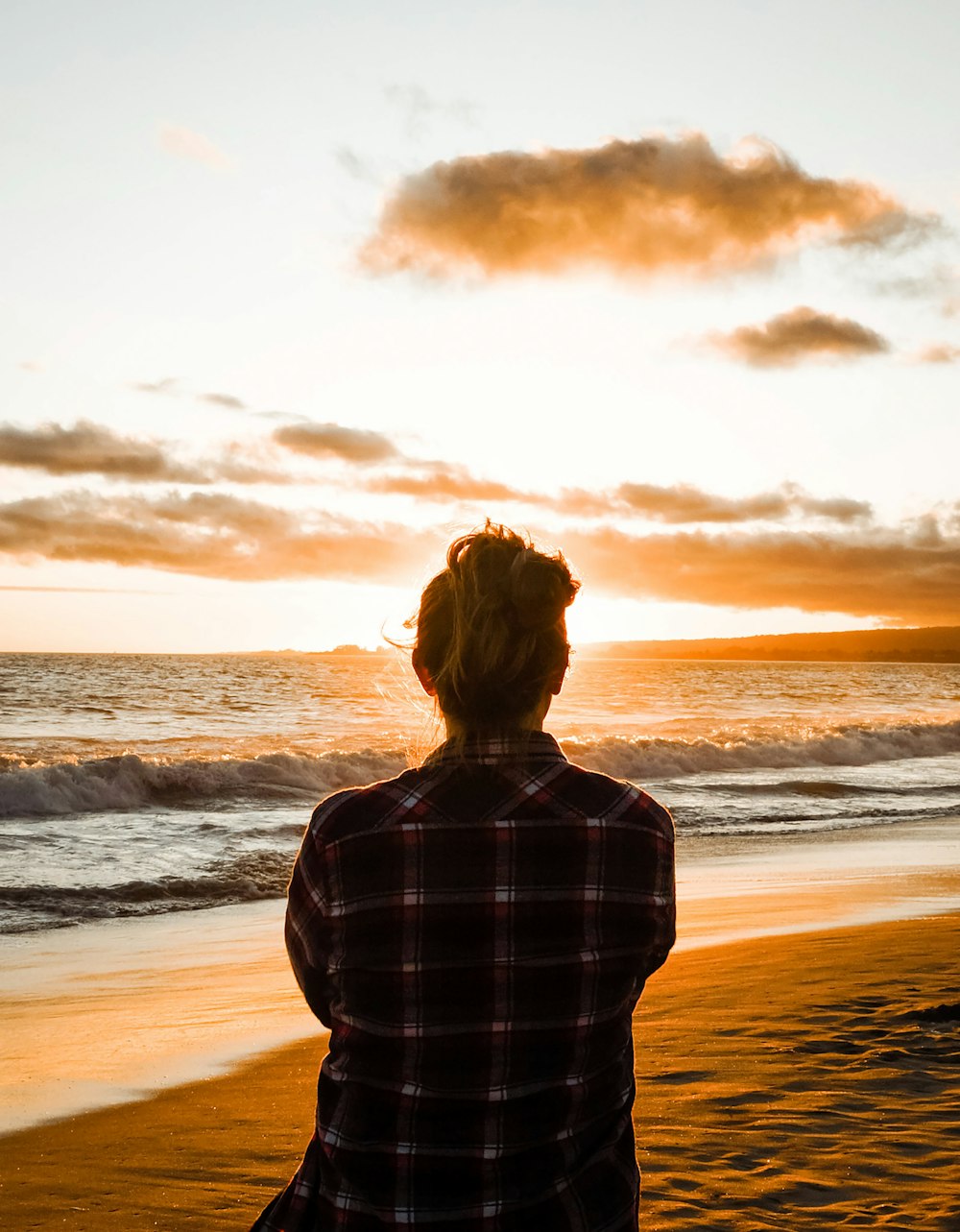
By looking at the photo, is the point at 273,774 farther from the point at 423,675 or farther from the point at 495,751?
the point at 495,751

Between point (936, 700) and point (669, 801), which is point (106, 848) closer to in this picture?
point (669, 801)

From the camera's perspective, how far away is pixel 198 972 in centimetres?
757

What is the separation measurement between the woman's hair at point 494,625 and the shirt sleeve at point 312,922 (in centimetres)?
30

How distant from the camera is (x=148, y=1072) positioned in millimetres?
5398

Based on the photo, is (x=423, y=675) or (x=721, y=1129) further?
(x=721, y=1129)

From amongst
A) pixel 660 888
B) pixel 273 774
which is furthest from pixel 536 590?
pixel 273 774

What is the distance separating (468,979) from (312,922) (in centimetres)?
28

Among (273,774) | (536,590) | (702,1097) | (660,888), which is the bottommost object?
(273,774)

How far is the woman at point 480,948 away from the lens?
1.80m

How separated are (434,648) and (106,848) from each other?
12289mm

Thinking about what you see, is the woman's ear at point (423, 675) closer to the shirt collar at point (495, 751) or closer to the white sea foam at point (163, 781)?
the shirt collar at point (495, 751)

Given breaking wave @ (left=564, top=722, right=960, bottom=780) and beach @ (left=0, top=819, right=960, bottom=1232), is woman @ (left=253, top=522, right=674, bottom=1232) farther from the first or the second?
breaking wave @ (left=564, top=722, right=960, bottom=780)

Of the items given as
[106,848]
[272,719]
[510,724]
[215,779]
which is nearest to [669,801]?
[215,779]

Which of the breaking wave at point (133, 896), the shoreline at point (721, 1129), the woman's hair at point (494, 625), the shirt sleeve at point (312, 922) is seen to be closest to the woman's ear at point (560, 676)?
the woman's hair at point (494, 625)
